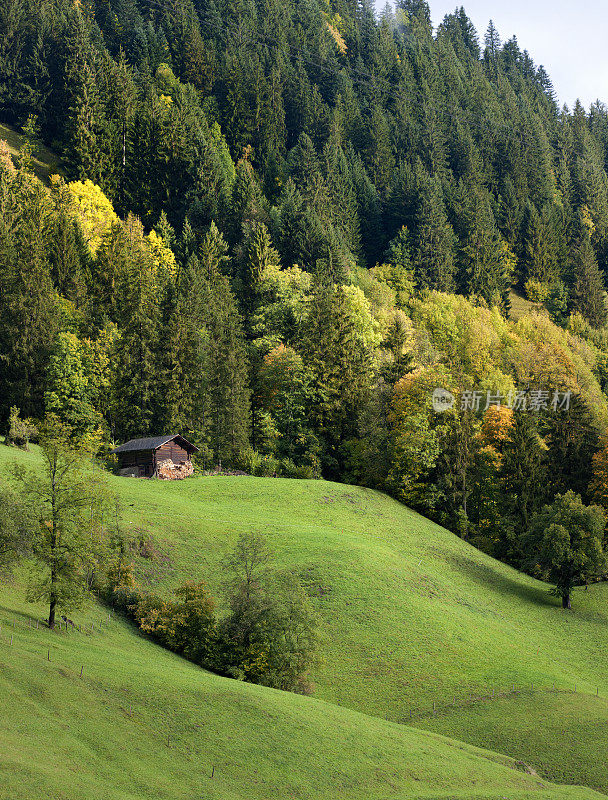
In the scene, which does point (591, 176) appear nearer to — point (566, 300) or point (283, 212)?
point (566, 300)

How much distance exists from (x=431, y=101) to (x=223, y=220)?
75.6 m

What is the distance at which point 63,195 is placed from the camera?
121m

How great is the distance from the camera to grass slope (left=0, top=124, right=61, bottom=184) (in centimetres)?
14012

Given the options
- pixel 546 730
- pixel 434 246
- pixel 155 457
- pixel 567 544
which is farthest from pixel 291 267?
pixel 546 730

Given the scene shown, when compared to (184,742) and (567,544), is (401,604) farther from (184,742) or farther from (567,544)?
(184,742)

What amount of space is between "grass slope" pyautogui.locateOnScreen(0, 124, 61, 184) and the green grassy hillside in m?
81.1

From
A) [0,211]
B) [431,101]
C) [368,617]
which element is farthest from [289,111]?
[368,617]

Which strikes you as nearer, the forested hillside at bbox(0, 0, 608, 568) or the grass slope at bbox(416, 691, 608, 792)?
the grass slope at bbox(416, 691, 608, 792)

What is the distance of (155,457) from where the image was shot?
80688 mm

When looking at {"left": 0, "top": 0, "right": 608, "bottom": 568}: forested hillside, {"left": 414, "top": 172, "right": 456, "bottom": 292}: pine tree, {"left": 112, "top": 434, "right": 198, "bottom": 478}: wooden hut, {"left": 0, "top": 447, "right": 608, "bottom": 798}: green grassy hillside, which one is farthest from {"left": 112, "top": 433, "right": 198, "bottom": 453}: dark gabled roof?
{"left": 414, "top": 172, "right": 456, "bottom": 292}: pine tree

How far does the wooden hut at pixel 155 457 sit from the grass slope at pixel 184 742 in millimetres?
39074

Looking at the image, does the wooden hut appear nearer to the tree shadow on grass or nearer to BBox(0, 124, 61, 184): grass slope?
the tree shadow on grass

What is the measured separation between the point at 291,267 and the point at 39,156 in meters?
50.0

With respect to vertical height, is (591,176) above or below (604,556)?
above
